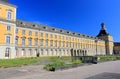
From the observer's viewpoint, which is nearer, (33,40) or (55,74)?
(55,74)

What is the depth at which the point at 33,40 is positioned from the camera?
54750mm

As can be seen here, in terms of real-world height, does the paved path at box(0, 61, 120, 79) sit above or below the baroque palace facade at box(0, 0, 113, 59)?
below

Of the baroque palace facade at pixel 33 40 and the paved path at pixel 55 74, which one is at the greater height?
the baroque palace facade at pixel 33 40

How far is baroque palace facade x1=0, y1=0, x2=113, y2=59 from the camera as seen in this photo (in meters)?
37.3

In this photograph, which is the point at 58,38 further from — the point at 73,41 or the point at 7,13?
the point at 7,13

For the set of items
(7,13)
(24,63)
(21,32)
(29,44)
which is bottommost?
(24,63)

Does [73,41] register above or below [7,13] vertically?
below

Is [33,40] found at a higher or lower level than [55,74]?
higher

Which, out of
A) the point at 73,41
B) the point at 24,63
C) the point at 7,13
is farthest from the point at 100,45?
the point at 24,63

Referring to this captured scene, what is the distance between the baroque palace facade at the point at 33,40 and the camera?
37281mm

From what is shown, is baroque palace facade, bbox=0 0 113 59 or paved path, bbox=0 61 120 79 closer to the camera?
paved path, bbox=0 61 120 79

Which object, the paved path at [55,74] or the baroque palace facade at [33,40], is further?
the baroque palace facade at [33,40]

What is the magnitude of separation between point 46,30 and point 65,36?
12993 mm

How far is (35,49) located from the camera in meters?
55.2
